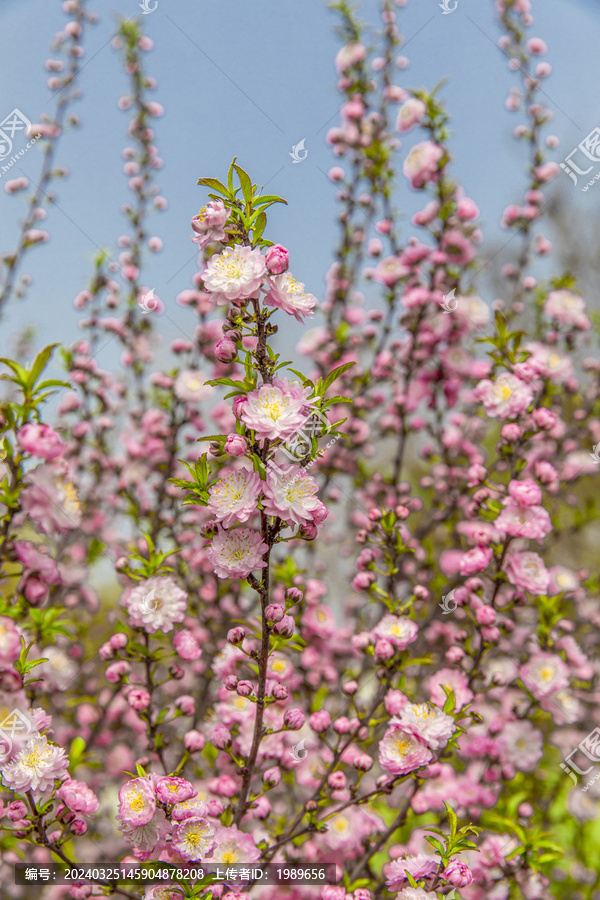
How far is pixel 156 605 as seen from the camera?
1593mm

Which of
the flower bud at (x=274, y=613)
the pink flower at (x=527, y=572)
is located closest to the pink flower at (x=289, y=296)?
the flower bud at (x=274, y=613)

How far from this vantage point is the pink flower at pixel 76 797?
1.33 meters

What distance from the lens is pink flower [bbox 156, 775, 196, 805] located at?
1.20m

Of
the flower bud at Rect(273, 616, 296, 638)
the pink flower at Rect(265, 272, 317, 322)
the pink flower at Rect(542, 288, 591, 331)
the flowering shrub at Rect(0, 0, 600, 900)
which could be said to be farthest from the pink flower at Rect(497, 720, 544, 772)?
the pink flower at Rect(265, 272, 317, 322)

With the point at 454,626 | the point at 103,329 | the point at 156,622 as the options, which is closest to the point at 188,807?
the point at 156,622

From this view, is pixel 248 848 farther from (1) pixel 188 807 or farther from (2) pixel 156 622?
(2) pixel 156 622

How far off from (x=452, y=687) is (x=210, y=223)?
1.53m

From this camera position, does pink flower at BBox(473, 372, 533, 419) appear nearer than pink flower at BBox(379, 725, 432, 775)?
No

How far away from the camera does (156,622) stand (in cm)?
157

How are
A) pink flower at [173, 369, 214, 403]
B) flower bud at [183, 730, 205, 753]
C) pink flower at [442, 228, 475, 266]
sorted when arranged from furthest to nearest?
pink flower at [442, 228, 475, 266] → pink flower at [173, 369, 214, 403] → flower bud at [183, 730, 205, 753]

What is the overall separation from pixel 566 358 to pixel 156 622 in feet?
6.62

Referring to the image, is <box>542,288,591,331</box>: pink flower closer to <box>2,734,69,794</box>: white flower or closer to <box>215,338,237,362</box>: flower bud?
<box>215,338,237,362</box>: flower bud

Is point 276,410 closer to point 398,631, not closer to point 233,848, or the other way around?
point 398,631

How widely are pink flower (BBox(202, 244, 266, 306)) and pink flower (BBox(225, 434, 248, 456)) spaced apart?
0.28 metres
